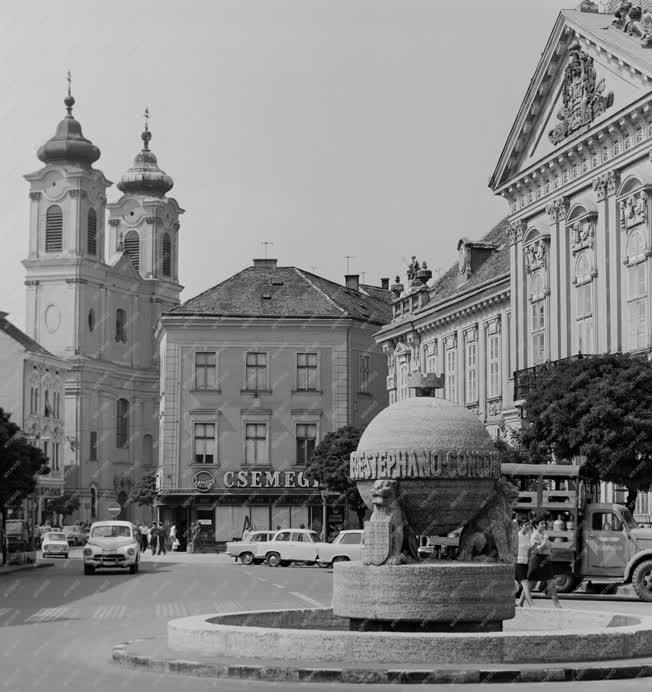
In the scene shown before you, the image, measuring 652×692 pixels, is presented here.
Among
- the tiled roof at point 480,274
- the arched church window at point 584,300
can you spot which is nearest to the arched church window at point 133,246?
the tiled roof at point 480,274

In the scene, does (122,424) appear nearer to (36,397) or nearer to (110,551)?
(36,397)

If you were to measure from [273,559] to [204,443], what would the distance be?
72.6 feet

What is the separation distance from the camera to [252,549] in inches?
2031

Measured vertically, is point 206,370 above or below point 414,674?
above

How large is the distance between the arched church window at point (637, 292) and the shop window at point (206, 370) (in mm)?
34621

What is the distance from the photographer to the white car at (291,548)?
48.9 metres

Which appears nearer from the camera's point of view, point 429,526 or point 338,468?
point 429,526

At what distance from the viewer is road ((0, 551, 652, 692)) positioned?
13.7 meters

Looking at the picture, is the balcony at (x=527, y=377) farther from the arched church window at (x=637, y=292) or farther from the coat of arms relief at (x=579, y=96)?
the coat of arms relief at (x=579, y=96)

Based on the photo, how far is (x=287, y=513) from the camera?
70500mm

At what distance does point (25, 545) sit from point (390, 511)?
37322 mm

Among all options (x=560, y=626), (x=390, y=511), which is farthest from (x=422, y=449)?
(x=560, y=626)

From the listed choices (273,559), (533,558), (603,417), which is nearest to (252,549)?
(273,559)

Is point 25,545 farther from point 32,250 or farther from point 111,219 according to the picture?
point 111,219
